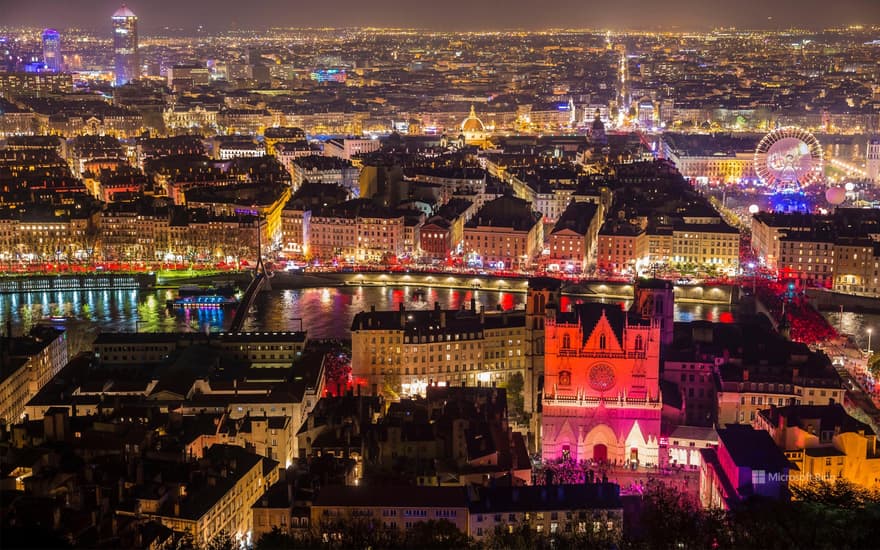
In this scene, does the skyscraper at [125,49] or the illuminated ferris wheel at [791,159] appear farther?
the skyscraper at [125,49]

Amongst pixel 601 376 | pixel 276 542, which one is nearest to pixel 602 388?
pixel 601 376

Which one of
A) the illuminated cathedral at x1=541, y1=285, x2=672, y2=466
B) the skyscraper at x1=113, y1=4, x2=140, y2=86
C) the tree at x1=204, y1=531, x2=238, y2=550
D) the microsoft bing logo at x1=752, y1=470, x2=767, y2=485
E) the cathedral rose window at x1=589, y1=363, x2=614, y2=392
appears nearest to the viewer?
the tree at x1=204, y1=531, x2=238, y2=550

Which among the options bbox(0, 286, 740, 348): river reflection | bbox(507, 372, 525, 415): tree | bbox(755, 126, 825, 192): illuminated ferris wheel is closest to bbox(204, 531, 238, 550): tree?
bbox(507, 372, 525, 415): tree

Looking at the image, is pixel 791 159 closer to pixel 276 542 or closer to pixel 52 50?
pixel 276 542

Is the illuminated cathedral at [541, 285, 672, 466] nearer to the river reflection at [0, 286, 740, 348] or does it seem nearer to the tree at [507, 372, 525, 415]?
the tree at [507, 372, 525, 415]

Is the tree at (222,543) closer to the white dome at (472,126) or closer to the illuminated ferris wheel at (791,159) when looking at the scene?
the illuminated ferris wheel at (791,159)

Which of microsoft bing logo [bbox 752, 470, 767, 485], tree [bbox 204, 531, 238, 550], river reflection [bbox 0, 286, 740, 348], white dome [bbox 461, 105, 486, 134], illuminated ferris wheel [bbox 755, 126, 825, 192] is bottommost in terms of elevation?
tree [bbox 204, 531, 238, 550]

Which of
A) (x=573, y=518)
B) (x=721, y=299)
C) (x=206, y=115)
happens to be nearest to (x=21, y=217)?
(x=721, y=299)

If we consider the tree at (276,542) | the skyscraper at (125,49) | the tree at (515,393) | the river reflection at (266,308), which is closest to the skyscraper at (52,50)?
the skyscraper at (125,49)
